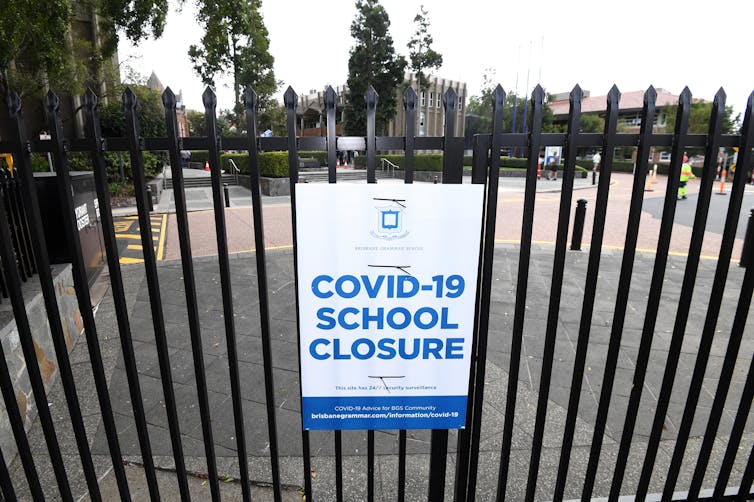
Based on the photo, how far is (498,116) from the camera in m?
1.66

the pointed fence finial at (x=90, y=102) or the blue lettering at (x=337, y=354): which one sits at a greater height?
the pointed fence finial at (x=90, y=102)

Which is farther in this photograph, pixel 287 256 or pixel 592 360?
pixel 287 256

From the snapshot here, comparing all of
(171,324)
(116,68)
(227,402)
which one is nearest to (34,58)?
(116,68)

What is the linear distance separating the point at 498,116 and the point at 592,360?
3.25 metres

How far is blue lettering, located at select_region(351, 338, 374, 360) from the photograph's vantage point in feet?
6.29

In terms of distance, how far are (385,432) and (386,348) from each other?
1.38 meters

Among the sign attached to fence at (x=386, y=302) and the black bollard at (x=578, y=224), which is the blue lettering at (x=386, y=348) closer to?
the sign attached to fence at (x=386, y=302)

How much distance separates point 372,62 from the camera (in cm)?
3850

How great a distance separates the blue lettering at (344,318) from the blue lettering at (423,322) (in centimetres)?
26

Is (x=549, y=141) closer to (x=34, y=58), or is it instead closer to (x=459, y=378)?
(x=459, y=378)

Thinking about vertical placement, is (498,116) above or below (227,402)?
above

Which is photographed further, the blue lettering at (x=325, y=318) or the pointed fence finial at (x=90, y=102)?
the blue lettering at (x=325, y=318)

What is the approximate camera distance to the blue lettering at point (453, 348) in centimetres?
193

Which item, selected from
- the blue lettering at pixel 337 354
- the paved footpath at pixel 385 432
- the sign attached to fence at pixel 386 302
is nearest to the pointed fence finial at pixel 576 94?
the sign attached to fence at pixel 386 302
